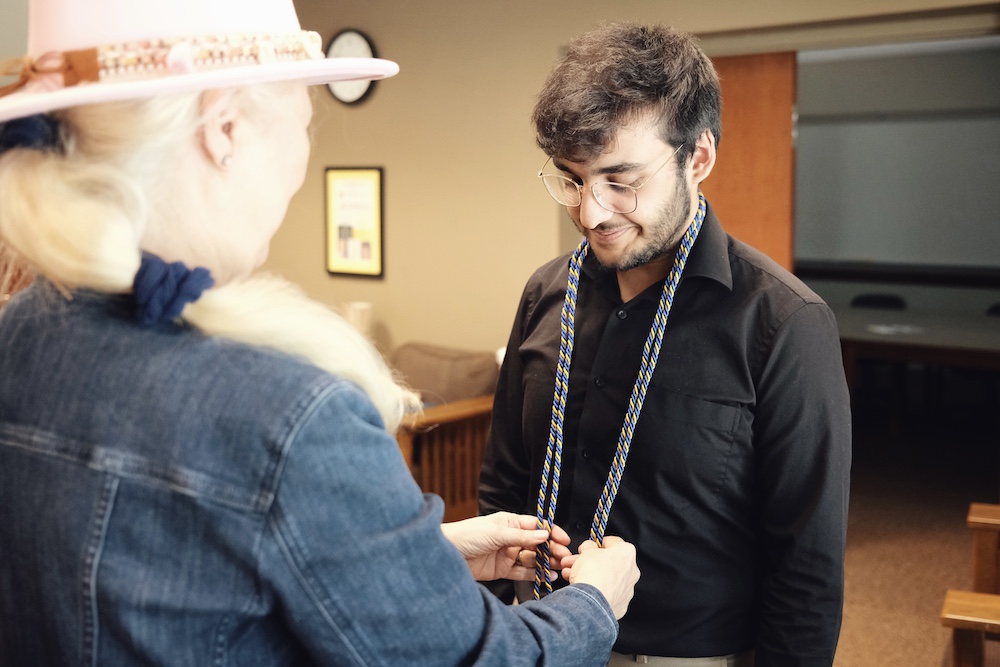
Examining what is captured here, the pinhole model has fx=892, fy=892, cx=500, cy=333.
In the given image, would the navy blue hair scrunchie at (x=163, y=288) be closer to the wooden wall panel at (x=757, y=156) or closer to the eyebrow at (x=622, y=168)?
the eyebrow at (x=622, y=168)

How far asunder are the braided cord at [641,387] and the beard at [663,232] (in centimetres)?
2

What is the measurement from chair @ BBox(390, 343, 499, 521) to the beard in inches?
92.7

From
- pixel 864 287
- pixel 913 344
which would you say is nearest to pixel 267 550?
pixel 913 344

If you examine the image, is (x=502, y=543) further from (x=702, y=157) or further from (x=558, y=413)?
(x=702, y=157)

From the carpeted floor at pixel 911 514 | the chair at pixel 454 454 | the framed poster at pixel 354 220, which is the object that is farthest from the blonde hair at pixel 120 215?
the framed poster at pixel 354 220

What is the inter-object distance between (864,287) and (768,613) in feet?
26.7

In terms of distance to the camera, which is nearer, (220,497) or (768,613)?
(220,497)

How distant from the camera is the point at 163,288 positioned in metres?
0.78

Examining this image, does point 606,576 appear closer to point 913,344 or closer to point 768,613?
point 768,613

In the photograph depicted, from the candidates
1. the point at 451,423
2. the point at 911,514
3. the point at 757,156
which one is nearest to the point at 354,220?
the point at 451,423

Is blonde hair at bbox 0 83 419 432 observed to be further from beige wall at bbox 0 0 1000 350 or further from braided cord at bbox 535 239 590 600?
beige wall at bbox 0 0 1000 350

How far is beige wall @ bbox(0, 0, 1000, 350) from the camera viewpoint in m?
4.36

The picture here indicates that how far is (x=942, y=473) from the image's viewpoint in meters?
5.77

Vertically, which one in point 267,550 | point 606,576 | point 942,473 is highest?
point 267,550
